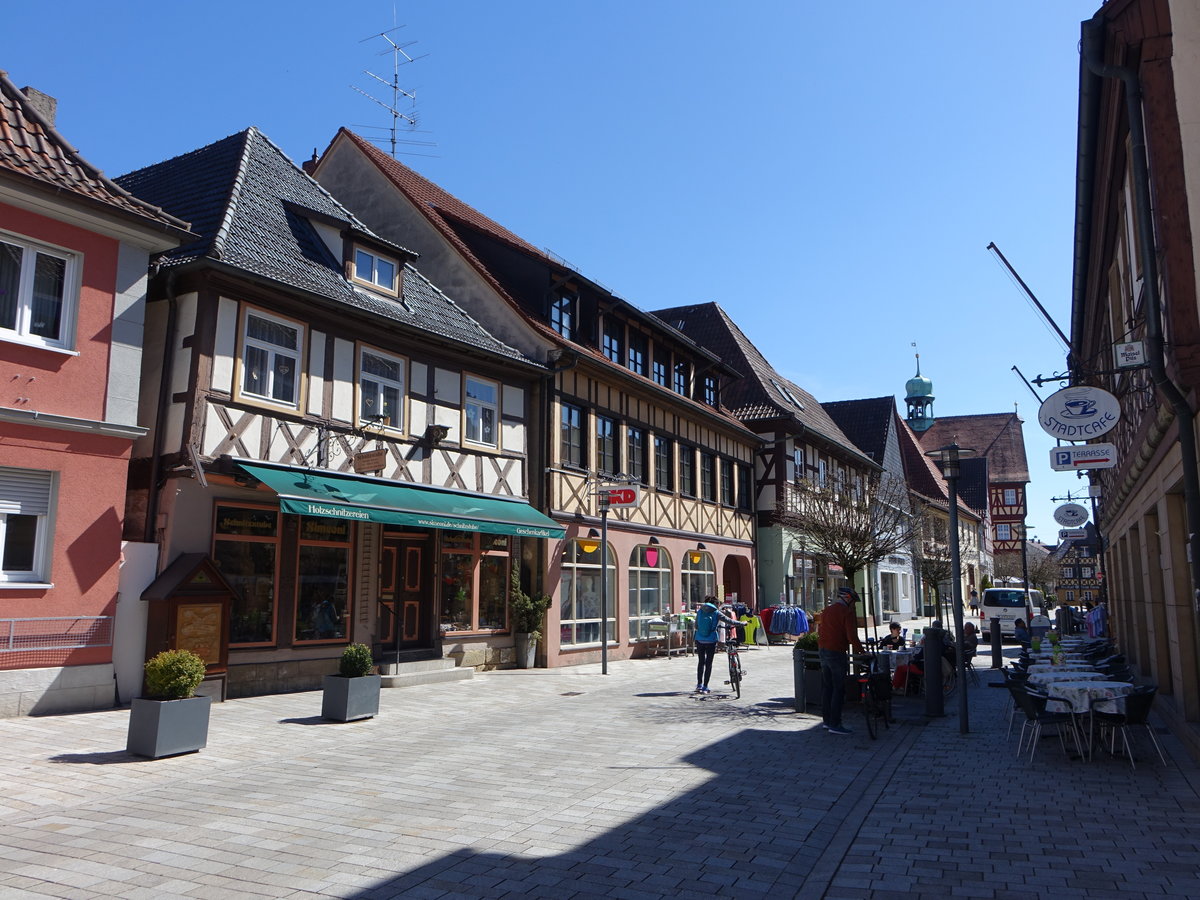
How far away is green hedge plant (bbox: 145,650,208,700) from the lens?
8.88 m

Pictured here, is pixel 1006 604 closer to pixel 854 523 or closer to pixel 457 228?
pixel 854 523

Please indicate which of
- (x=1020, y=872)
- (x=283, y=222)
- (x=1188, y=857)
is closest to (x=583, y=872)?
(x=1020, y=872)

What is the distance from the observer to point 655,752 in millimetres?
9695

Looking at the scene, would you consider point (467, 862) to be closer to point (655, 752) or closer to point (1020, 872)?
point (1020, 872)

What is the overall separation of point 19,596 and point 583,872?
8.82 metres

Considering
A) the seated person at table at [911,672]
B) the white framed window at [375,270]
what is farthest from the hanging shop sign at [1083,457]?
the white framed window at [375,270]

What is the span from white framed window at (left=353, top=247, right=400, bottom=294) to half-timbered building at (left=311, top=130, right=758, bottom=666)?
308cm

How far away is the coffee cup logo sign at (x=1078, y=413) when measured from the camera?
10.3 metres

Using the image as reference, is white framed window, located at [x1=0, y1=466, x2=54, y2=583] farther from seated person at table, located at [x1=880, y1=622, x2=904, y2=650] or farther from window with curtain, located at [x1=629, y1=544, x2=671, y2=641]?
window with curtain, located at [x1=629, y1=544, x2=671, y2=641]

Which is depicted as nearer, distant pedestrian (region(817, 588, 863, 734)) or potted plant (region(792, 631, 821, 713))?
distant pedestrian (region(817, 588, 863, 734))

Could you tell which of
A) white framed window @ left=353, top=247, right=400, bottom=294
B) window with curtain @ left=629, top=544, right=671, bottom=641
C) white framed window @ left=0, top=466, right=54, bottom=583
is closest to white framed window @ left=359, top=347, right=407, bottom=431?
white framed window @ left=353, top=247, right=400, bottom=294

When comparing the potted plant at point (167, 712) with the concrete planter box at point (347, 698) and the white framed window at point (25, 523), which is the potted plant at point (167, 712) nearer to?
the concrete planter box at point (347, 698)

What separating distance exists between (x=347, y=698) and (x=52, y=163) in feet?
26.2

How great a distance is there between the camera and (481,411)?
18688 mm
